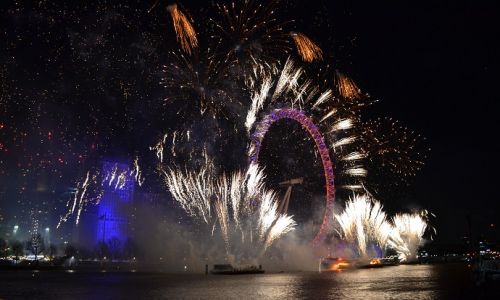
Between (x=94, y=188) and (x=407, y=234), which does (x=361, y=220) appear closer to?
(x=407, y=234)

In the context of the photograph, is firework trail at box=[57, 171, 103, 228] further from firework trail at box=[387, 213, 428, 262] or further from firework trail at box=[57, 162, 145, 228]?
firework trail at box=[387, 213, 428, 262]

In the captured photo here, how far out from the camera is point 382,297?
21375 mm

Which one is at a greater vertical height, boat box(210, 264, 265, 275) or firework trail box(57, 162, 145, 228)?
firework trail box(57, 162, 145, 228)

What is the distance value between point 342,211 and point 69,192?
71.2m

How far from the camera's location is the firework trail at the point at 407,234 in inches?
2581

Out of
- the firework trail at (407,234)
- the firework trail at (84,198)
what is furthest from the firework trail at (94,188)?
the firework trail at (407,234)

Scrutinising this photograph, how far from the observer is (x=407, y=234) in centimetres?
7119

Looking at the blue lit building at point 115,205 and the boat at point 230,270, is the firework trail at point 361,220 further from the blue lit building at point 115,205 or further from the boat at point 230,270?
the blue lit building at point 115,205

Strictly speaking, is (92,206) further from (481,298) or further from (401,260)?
(481,298)

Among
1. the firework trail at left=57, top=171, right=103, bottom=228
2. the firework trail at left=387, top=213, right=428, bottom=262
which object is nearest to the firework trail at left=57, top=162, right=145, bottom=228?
the firework trail at left=57, top=171, right=103, bottom=228

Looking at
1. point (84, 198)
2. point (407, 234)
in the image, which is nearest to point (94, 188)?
point (84, 198)

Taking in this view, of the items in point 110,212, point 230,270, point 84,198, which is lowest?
point 230,270

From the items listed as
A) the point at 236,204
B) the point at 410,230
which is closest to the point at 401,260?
the point at 410,230

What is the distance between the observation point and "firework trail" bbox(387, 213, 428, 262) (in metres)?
65.6
